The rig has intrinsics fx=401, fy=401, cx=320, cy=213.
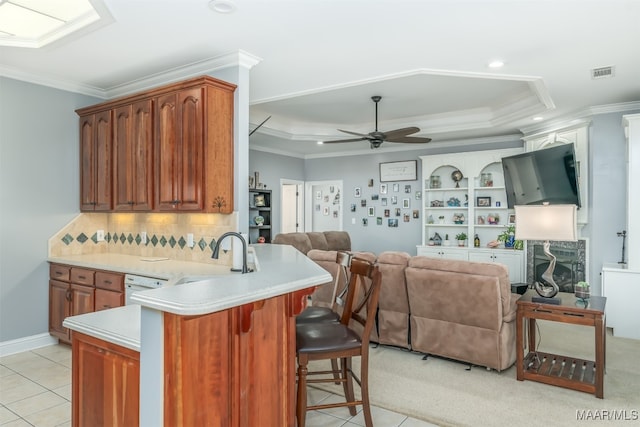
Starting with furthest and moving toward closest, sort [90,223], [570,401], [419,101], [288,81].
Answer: [419,101] → [90,223] → [288,81] → [570,401]

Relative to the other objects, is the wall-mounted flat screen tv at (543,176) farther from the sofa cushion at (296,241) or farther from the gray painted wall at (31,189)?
the gray painted wall at (31,189)

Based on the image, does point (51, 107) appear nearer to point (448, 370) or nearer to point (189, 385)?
point (189, 385)

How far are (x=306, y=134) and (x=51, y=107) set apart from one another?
3881mm

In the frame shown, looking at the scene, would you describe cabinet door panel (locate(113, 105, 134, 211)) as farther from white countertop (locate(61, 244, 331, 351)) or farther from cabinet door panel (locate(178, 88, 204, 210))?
white countertop (locate(61, 244, 331, 351))

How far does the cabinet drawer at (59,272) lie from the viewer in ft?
12.9

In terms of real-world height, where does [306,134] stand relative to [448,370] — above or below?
above

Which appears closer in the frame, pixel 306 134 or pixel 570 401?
pixel 570 401

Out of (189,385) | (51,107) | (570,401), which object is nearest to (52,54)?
(51,107)

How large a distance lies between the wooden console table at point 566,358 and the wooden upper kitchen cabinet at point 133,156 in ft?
11.1

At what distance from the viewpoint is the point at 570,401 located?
2863 millimetres

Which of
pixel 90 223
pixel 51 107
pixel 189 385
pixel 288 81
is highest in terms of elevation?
→ pixel 288 81

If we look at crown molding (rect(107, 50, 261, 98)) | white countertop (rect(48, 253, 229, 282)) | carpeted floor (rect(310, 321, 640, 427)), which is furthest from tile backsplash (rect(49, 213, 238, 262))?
carpeted floor (rect(310, 321, 640, 427))

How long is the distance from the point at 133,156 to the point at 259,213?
3987 mm

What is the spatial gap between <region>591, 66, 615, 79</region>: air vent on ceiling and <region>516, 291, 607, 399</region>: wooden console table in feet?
6.82
